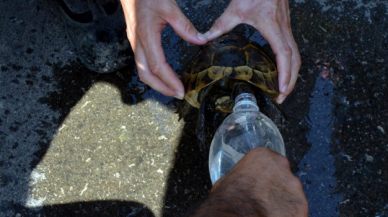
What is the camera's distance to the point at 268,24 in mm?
1602

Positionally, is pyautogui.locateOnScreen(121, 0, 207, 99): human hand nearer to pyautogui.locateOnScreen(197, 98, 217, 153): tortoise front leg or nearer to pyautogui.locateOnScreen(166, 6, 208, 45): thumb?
pyautogui.locateOnScreen(166, 6, 208, 45): thumb

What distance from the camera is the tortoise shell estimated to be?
1.86 metres

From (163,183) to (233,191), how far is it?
110 cm

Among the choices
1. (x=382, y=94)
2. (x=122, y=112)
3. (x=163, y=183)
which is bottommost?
(x=163, y=183)

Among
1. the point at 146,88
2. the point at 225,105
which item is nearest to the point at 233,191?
the point at 225,105

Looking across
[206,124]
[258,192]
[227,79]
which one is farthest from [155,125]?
[258,192]

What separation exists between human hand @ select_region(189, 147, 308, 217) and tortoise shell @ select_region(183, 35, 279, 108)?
894mm

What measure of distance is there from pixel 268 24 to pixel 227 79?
49cm

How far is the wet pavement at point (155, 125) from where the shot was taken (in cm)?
190

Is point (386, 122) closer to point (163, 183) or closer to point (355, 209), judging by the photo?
point (355, 209)

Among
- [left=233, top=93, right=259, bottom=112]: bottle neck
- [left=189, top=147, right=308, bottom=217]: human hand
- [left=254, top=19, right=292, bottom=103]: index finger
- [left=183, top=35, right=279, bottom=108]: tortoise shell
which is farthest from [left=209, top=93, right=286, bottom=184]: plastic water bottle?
[left=189, top=147, right=308, bottom=217]: human hand

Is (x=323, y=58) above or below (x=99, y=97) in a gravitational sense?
above

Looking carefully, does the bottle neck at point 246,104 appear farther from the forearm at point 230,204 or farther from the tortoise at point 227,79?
the forearm at point 230,204

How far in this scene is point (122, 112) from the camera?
2.11 meters
